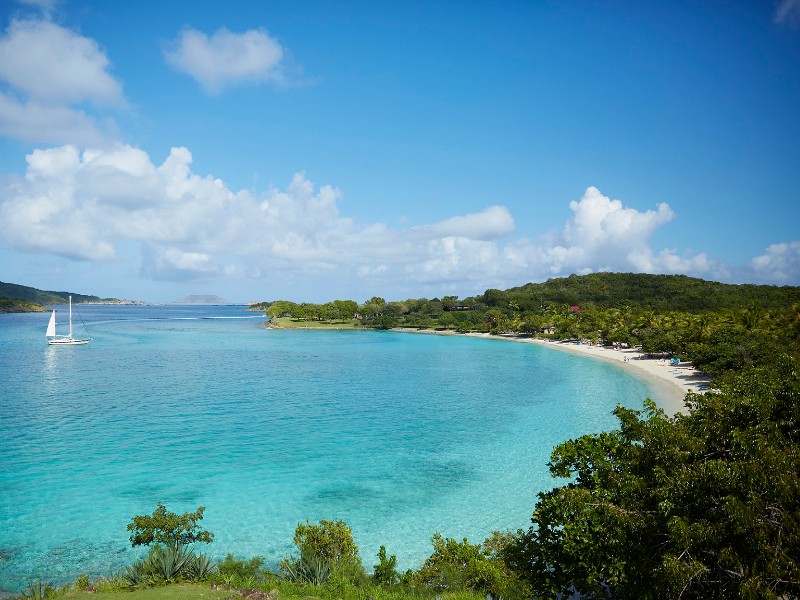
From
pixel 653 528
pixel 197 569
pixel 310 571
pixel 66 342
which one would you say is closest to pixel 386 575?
pixel 310 571

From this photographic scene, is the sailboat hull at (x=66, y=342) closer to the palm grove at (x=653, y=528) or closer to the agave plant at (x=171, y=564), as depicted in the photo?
the palm grove at (x=653, y=528)

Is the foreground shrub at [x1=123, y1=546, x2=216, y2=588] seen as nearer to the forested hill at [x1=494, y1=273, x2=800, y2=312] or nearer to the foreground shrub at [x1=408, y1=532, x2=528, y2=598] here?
Result: the foreground shrub at [x1=408, y1=532, x2=528, y2=598]

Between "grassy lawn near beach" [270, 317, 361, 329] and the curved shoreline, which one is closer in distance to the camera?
the curved shoreline

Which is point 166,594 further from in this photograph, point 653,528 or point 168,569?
point 653,528

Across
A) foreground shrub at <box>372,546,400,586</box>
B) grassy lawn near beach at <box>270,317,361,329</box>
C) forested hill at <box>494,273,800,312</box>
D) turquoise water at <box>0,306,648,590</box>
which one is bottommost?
turquoise water at <box>0,306,648,590</box>

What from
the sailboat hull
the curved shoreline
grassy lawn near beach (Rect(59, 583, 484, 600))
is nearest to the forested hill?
the curved shoreline

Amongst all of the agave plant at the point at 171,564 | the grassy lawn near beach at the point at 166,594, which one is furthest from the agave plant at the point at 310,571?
the agave plant at the point at 171,564

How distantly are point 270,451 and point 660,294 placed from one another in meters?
171

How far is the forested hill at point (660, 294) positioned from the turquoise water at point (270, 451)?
301ft

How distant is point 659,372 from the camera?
198 ft

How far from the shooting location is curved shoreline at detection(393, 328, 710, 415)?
4306cm

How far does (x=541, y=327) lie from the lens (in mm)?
118062

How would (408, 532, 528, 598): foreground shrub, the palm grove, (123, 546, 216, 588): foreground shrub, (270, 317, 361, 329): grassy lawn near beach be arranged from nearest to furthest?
the palm grove < (408, 532, 528, 598): foreground shrub < (123, 546, 216, 588): foreground shrub < (270, 317, 361, 329): grassy lawn near beach

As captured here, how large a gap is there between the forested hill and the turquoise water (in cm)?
9166
